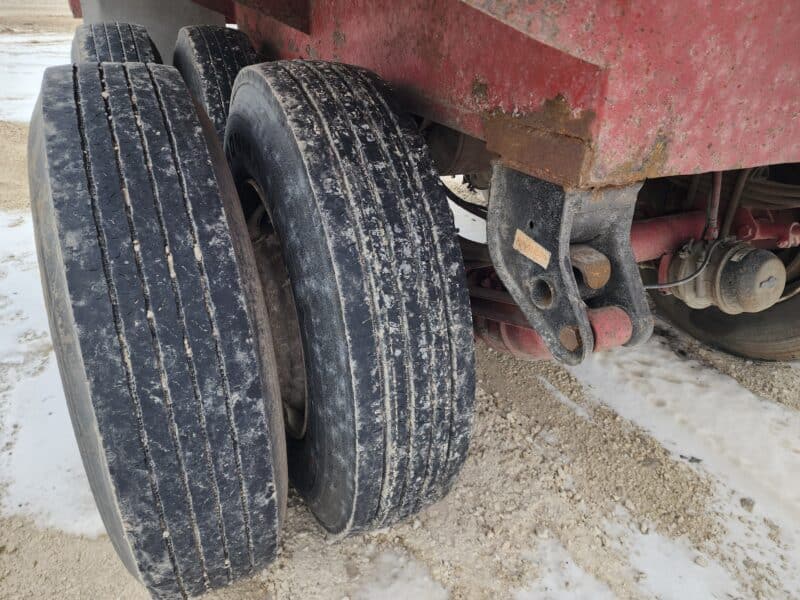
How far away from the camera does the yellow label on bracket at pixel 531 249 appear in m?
1.30

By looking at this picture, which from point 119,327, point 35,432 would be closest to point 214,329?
point 119,327

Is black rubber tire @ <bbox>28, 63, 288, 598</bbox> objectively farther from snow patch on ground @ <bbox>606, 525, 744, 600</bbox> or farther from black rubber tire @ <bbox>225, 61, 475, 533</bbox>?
snow patch on ground @ <bbox>606, 525, 744, 600</bbox>

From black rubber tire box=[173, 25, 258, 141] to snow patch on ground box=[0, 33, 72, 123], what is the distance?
14.3ft

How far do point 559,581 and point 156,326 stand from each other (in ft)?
4.36

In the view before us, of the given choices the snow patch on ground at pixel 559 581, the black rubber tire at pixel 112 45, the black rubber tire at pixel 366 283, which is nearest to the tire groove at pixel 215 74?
the black rubber tire at pixel 112 45

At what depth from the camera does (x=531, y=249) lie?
133cm

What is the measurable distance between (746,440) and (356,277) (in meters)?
1.88

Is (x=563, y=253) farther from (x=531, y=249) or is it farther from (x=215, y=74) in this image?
(x=215, y=74)

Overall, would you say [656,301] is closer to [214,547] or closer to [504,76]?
[504,76]

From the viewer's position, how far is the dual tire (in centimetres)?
124

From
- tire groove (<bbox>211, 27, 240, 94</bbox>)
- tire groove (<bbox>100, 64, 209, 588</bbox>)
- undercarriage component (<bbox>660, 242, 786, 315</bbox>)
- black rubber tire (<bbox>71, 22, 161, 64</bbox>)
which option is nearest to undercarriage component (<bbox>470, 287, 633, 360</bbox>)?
undercarriage component (<bbox>660, 242, 786, 315</bbox>)

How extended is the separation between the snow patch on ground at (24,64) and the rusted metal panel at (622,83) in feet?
20.8

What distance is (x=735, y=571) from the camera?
1872mm

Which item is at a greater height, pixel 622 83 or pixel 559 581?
pixel 622 83
